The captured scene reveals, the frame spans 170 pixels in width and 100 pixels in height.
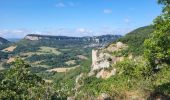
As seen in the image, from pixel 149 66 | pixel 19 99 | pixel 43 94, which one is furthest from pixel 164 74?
pixel 19 99

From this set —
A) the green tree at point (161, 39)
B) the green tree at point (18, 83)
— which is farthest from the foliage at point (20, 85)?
the green tree at point (161, 39)

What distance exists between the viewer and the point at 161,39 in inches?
1389

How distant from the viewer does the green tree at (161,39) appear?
34906 mm

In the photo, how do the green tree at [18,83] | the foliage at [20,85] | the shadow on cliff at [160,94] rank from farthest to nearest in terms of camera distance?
1. the green tree at [18,83]
2. the foliage at [20,85]
3. the shadow on cliff at [160,94]

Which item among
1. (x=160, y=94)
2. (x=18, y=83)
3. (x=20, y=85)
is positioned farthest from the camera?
(x=18, y=83)

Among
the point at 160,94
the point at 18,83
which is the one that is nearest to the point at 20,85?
the point at 18,83

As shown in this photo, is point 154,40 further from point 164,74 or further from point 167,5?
point 164,74

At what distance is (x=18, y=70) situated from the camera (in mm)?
73750

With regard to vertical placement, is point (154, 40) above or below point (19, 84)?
above

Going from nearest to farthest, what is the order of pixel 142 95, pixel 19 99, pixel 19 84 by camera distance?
pixel 142 95 < pixel 19 99 < pixel 19 84

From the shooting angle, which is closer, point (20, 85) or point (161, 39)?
point (161, 39)

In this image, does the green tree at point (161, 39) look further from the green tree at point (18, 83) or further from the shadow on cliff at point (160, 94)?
the green tree at point (18, 83)

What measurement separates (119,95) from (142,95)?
2.41m

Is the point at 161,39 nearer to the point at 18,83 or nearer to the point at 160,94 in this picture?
the point at 160,94
